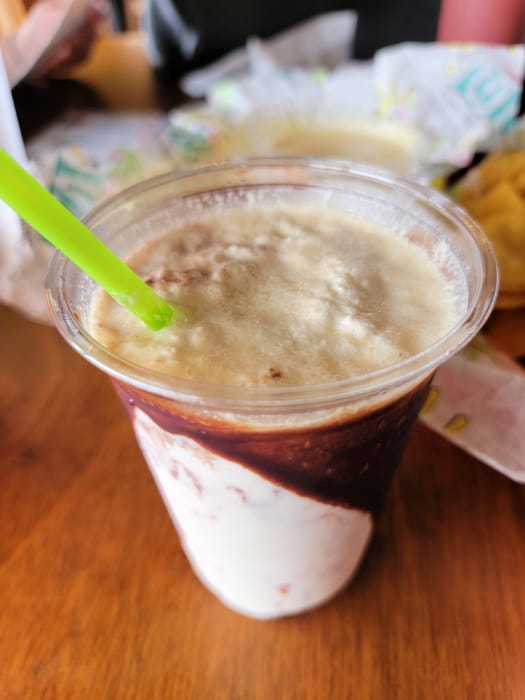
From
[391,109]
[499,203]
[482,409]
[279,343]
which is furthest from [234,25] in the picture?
[279,343]

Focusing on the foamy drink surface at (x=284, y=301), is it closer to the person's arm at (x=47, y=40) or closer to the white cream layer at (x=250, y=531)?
the white cream layer at (x=250, y=531)

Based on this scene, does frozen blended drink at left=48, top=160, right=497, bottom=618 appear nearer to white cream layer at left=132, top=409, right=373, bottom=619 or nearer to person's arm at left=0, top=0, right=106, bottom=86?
white cream layer at left=132, top=409, right=373, bottom=619

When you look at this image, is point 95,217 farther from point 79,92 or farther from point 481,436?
point 79,92

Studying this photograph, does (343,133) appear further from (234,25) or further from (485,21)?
(234,25)

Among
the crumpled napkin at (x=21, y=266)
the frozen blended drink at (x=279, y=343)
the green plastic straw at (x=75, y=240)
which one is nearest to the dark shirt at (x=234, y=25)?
the crumpled napkin at (x=21, y=266)

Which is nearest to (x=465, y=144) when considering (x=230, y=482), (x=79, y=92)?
(x=230, y=482)

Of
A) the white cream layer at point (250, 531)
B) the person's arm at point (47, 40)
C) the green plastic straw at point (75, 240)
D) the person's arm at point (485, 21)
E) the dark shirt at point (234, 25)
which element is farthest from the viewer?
the dark shirt at point (234, 25)

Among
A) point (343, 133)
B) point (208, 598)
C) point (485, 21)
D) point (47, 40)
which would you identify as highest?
point (47, 40)
